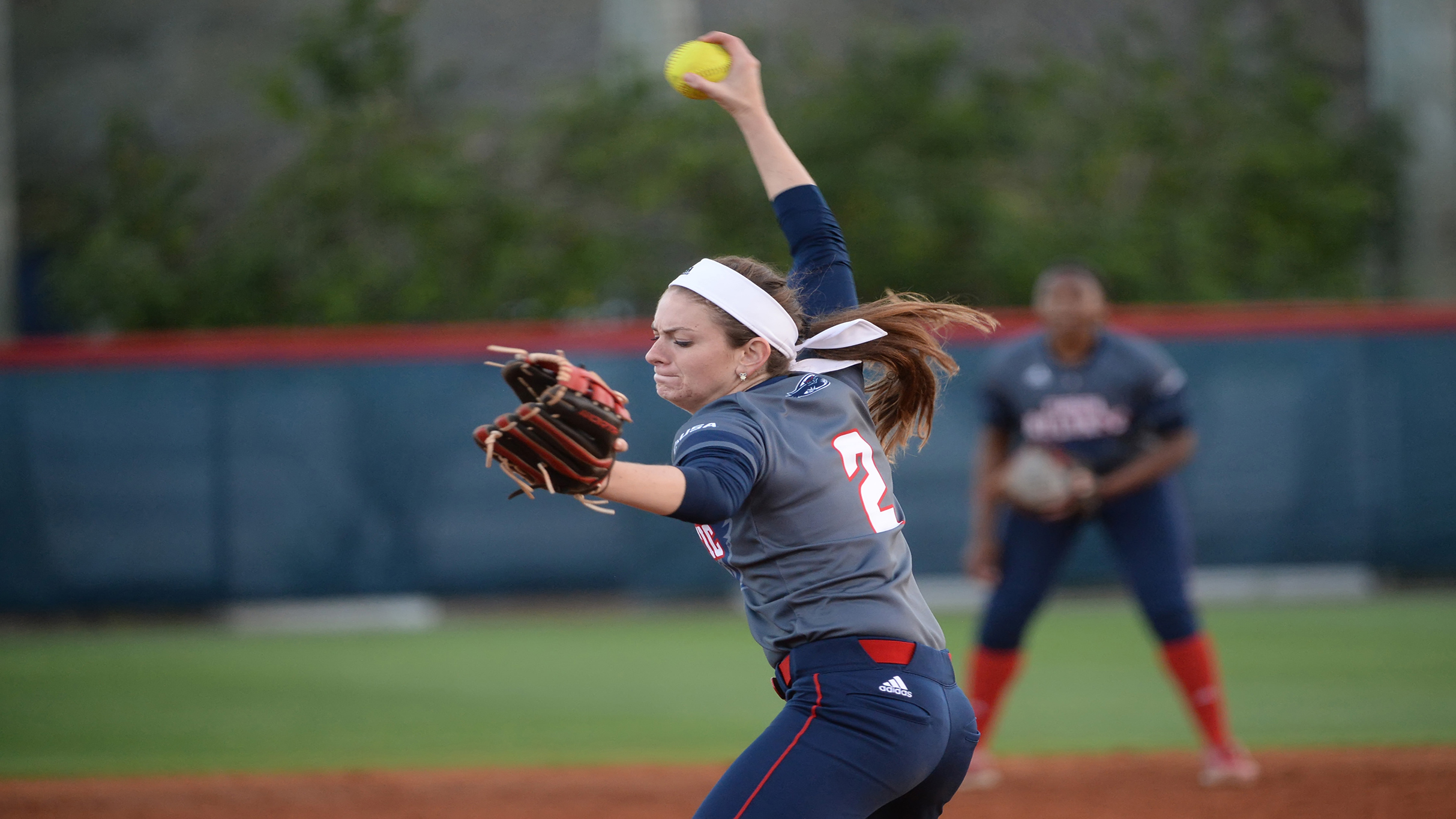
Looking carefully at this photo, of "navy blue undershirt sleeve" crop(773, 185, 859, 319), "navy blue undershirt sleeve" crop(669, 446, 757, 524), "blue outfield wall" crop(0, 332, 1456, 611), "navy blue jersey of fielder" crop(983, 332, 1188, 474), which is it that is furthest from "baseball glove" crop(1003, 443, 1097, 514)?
"blue outfield wall" crop(0, 332, 1456, 611)

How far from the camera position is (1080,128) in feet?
50.2

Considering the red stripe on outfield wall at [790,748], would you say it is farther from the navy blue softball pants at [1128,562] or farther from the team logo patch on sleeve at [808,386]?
the navy blue softball pants at [1128,562]

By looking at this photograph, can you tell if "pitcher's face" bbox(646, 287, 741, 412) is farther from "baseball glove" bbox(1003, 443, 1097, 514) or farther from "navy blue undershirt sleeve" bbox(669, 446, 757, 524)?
"baseball glove" bbox(1003, 443, 1097, 514)

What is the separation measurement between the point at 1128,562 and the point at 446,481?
215 inches

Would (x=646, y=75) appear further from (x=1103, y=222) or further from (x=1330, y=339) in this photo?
(x=1330, y=339)

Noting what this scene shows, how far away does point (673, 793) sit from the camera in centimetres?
519

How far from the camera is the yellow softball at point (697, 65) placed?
125 inches

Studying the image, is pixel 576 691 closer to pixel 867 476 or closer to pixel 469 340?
pixel 469 340

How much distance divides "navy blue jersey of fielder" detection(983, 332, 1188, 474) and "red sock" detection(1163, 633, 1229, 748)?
70 cm

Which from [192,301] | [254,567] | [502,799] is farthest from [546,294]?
[502,799]

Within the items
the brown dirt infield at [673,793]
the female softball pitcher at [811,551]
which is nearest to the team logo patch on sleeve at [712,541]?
the female softball pitcher at [811,551]

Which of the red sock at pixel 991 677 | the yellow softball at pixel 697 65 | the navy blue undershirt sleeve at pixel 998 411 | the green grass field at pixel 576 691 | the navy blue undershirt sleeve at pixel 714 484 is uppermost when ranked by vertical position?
the yellow softball at pixel 697 65

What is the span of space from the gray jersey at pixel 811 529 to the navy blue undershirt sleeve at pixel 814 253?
0.41 metres

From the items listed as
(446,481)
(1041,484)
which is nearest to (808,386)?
(1041,484)
